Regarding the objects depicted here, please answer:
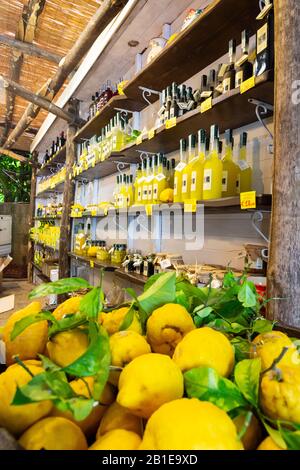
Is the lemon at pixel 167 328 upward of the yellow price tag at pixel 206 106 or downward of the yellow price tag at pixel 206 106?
downward

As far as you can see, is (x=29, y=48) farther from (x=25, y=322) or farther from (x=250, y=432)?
(x=250, y=432)

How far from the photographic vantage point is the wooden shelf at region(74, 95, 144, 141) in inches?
103

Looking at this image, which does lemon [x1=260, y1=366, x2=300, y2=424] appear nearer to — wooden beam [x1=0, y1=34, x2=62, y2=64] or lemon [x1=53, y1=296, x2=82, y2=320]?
lemon [x1=53, y1=296, x2=82, y2=320]

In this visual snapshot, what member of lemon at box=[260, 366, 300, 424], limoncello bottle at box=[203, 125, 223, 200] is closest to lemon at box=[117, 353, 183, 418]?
lemon at box=[260, 366, 300, 424]

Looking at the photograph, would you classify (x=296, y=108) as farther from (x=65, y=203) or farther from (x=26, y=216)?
(x=26, y=216)

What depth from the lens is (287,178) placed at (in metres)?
1.01

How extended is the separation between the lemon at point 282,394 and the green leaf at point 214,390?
0.09 ft

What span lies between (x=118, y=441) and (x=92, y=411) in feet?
0.29

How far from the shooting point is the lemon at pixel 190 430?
32 cm

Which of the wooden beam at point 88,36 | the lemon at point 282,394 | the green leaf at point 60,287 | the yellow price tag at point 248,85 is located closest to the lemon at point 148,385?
the lemon at point 282,394

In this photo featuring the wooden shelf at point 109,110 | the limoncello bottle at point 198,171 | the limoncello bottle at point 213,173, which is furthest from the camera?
the wooden shelf at point 109,110

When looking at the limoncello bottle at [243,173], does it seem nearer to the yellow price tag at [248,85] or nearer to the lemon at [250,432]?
the yellow price tag at [248,85]
